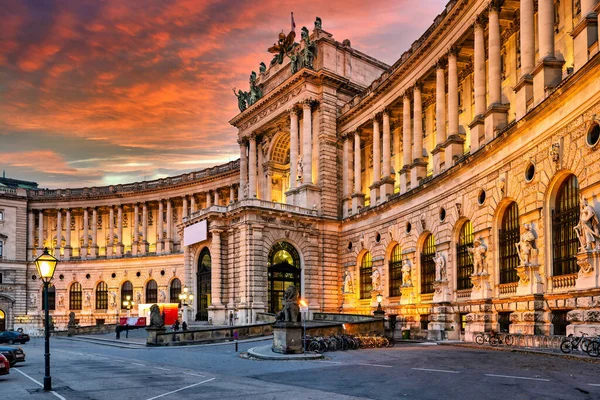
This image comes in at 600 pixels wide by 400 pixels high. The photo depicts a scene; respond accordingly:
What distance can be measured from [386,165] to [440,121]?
1010 cm

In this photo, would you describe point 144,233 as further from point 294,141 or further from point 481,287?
point 481,287

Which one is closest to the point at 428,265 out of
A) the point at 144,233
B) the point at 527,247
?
the point at 527,247

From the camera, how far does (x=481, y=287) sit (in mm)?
34969

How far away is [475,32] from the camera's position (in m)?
39.3

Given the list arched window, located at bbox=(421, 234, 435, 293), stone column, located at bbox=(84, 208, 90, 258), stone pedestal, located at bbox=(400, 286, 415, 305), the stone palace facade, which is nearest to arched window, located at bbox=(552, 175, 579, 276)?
the stone palace facade

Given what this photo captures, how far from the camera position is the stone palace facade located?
1126 inches

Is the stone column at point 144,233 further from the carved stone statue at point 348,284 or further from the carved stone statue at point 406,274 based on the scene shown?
the carved stone statue at point 406,274

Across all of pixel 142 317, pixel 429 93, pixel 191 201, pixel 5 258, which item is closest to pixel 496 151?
pixel 429 93

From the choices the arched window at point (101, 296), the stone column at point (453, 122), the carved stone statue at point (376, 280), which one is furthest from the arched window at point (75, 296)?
the stone column at point (453, 122)

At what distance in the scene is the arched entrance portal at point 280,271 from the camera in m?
57.5

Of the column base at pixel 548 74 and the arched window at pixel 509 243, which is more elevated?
the column base at pixel 548 74

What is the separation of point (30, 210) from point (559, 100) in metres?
87.0

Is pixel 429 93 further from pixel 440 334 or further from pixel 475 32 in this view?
pixel 440 334

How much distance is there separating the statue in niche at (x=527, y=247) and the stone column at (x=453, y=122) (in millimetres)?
11615
